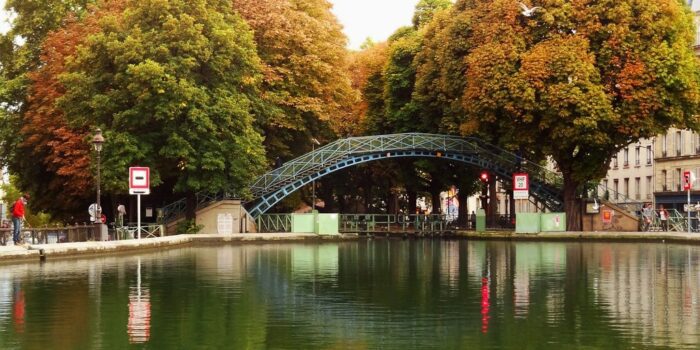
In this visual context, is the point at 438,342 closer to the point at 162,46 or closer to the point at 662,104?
the point at 162,46

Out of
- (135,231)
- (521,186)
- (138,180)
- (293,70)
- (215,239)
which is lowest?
(215,239)

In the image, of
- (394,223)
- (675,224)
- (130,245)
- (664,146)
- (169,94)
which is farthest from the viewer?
(664,146)

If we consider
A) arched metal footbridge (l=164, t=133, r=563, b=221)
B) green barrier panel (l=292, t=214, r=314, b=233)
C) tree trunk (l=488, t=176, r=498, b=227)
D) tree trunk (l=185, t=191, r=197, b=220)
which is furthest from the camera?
tree trunk (l=488, t=176, r=498, b=227)

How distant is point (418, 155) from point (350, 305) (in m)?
45.9

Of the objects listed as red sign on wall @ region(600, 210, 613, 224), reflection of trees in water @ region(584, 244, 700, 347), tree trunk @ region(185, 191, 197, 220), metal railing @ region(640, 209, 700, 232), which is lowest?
reflection of trees in water @ region(584, 244, 700, 347)

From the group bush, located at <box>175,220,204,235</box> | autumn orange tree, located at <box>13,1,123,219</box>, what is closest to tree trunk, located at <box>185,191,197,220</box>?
bush, located at <box>175,220,204,235</box>

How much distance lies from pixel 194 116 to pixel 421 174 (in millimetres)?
26197

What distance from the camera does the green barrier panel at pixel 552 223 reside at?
59.3 meters

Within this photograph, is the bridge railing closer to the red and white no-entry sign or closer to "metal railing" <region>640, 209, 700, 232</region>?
"metal railing" <region>640, 209, 700, 232</region>

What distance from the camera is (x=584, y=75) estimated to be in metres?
53.1

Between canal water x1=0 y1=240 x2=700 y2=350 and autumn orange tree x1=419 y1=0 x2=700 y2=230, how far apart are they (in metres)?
22.6

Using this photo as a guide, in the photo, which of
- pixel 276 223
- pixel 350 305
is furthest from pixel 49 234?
pixel 276 223

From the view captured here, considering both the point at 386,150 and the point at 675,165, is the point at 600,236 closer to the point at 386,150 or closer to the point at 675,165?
the point at 386,150

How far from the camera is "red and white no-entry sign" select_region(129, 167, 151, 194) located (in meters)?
44.5
